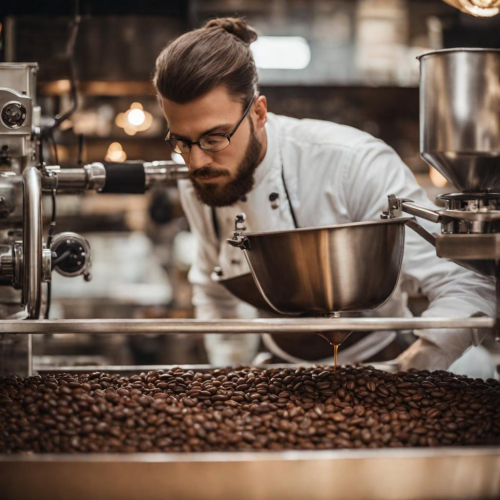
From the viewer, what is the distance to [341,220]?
1.91 m

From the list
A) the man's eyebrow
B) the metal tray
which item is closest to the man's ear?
the man's eyebrow

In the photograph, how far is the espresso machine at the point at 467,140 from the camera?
3.71ft

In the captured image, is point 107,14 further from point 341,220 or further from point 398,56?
point 398,56

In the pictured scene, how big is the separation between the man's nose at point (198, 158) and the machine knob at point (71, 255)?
321 millimetres

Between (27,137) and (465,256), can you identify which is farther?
(27,137)

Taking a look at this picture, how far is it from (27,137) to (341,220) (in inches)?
34.6

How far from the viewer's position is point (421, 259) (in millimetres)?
1671

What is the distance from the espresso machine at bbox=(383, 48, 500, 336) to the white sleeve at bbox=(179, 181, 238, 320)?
100 cm

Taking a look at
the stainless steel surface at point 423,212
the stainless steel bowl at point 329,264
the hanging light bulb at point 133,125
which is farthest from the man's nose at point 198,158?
the hanging light bulb at point 133,125

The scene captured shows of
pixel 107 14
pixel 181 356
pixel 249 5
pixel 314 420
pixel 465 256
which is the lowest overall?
pixel 181 356

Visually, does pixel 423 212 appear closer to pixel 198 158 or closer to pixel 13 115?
pixel 198 158

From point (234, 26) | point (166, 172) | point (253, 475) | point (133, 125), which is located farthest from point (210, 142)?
point (133, 125)

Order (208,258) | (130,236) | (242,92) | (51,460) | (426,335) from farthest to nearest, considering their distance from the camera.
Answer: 1. (130,236)
2. (208,258)
3. (242,92)
4. (426,335)
5. (51,460)

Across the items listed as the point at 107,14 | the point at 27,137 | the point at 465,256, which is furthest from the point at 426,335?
the point at 107,14
